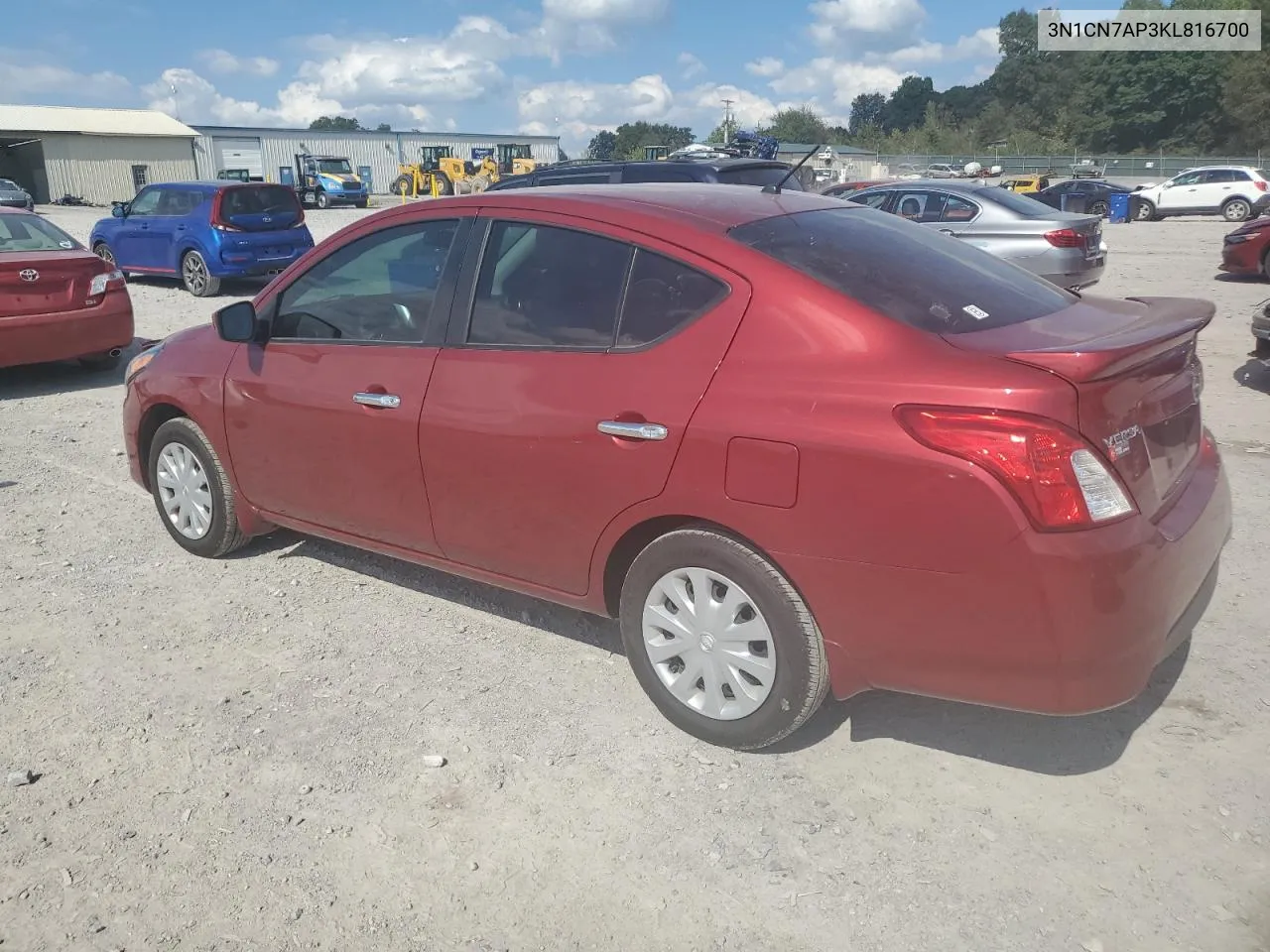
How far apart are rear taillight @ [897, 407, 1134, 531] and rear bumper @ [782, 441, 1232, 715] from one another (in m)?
0.05

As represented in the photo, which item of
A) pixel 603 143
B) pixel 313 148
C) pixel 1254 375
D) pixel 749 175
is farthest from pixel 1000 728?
pixel 603 143

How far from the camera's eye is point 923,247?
3.59 m

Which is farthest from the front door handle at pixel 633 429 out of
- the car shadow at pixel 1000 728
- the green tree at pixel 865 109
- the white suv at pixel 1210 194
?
the green tree at pixel 865 109

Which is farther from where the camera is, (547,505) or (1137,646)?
(547,505)

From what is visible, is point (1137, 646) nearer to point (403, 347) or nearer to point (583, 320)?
point (583, 320)

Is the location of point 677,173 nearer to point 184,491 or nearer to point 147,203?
point 184,491

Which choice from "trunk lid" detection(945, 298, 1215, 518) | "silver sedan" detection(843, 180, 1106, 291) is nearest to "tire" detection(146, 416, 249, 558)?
"trunk lid" detection(945, 298, 1215, 518)

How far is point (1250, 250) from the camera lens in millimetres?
14352

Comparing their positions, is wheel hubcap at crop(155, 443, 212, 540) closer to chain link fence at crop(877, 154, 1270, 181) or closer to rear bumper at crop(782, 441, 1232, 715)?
rear bumper at crop(782, 441, 1232, 715)

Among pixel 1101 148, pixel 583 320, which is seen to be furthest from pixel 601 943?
pixel 1101 148

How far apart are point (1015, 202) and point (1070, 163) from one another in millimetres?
56440

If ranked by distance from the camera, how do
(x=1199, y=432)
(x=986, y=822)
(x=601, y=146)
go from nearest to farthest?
1. (x=986, y=822)
2. (x=1199, y=432)
3. (x=601, y=146)

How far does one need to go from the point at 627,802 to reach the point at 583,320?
153 centimetres

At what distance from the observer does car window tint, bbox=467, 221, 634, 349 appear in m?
3.39
